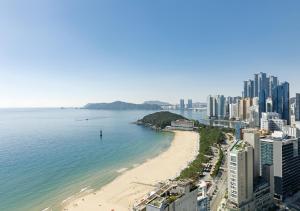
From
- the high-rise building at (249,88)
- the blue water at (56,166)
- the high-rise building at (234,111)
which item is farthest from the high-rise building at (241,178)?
the high-rise building at (249,88)

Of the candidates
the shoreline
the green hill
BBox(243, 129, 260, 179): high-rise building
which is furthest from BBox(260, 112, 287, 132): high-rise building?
the green hill

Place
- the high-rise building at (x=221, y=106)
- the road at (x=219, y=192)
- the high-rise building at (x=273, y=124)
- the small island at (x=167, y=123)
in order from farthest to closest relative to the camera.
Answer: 1. the high-rise building at (x=221, y=106)
2. the small island at (x=167, y=123)
3. the high-rise building at (x=273, y=124)
4. the road at (x=219, y=192)

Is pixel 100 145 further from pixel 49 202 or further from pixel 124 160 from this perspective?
pixel 49 202

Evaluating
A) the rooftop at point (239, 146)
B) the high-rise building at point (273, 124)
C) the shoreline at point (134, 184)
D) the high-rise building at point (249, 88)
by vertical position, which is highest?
the high-rise building at point (249, 88)

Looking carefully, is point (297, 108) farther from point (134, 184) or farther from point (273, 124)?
point (134, 184)

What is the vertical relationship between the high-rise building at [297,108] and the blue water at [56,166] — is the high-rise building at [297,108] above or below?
above

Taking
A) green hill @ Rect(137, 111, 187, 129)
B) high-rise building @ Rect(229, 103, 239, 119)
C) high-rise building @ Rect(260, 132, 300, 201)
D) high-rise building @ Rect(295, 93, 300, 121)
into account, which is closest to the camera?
high-rise building @ Rect(260, 132, 300, 201)

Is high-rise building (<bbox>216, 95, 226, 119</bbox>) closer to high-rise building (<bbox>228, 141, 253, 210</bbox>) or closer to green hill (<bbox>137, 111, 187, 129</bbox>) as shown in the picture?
green hill (<bbox>137, 111, 187, 129</bbox>)

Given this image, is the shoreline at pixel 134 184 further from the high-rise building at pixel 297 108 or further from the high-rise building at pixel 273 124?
the high-rise building at pixel 297 108
